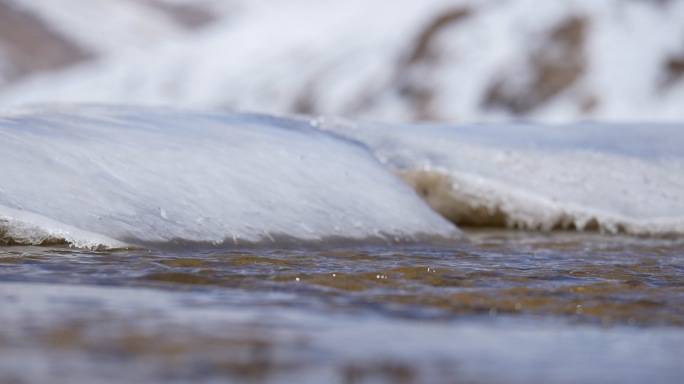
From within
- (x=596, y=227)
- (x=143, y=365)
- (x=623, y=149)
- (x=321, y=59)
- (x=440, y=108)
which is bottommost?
(x=143, y=365)

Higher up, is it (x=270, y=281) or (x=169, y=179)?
(x=169, y=179)

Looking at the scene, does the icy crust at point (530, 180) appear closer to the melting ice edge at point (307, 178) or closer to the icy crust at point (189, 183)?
the melting ice edge at point (307, 178)

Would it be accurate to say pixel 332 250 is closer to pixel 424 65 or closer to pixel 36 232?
pixel 36 232

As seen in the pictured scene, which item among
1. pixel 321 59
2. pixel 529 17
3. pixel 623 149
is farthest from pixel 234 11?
pixel 623 149

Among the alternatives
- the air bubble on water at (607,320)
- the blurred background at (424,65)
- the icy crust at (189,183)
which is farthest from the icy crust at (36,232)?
the blurred background at (424,65)

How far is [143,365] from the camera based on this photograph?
3.92 ft

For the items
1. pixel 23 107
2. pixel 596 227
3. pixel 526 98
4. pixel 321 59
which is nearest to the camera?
pixel 23 107

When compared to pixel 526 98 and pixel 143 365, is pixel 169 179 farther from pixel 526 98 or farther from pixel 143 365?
pixel 526 98

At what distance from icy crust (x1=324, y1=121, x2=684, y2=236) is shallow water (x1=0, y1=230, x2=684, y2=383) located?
767mm

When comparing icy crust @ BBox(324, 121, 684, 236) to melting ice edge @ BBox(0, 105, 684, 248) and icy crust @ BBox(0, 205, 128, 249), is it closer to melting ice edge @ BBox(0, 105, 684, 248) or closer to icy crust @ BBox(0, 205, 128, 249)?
melting ice edge @ BBox(0, 105, 684, 248)

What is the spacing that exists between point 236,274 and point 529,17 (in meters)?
13.5

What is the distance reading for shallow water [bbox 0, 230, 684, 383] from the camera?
4.00 feet

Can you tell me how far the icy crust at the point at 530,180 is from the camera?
3.12 meters

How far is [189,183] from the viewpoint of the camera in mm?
2488
